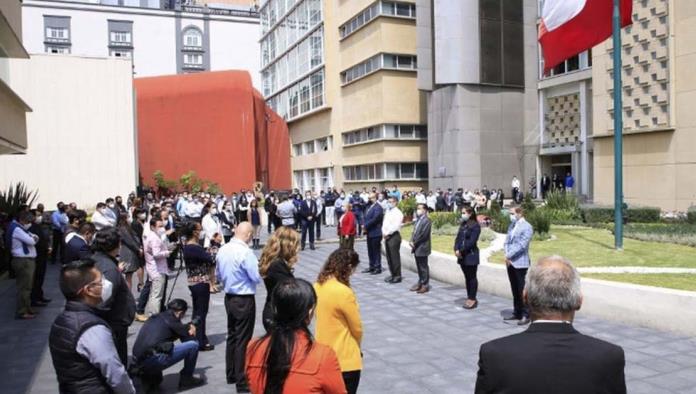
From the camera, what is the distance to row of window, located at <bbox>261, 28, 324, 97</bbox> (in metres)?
44.6

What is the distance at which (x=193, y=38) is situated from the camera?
69562mm

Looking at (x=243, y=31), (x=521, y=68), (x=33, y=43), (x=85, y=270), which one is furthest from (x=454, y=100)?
A: (x=33, y=43)

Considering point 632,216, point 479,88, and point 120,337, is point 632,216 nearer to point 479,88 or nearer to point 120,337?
point 479,88

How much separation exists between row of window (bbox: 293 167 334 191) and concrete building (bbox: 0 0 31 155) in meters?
32.3

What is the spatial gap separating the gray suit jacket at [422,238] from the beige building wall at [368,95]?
2545 centimetres

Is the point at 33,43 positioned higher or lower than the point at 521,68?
higher

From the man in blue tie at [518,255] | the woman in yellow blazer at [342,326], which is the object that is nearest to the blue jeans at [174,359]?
the woman in yellow blazer at [342,326]

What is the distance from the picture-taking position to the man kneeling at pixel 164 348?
574 centimetres

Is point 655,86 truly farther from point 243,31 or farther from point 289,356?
point 243,31

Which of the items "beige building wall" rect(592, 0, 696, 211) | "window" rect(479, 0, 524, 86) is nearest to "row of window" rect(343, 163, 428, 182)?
"window" rect(479, 0, 524, 86)

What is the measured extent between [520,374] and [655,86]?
23541mm

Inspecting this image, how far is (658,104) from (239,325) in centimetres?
2164

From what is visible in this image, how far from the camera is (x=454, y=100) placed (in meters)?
32.2

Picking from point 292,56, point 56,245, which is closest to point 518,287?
point 56,245
